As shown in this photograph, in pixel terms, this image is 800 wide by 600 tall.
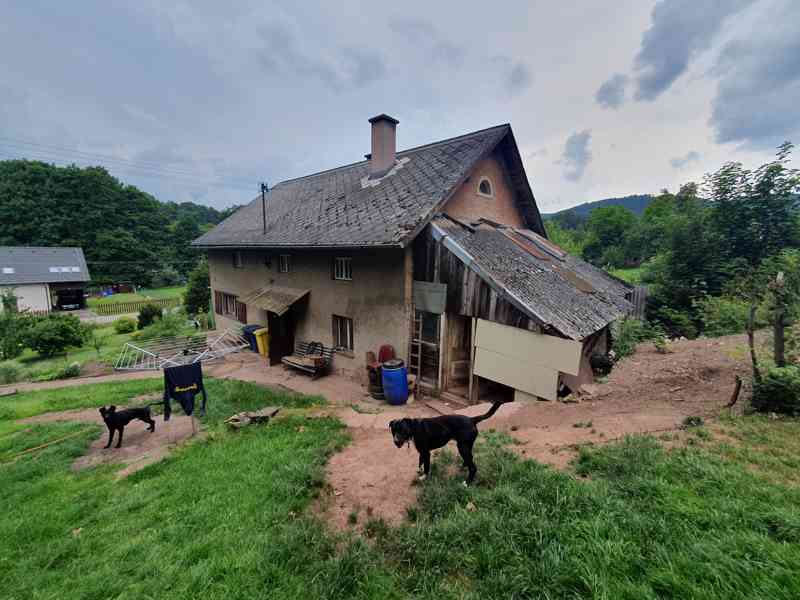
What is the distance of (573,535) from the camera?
9.32 feet

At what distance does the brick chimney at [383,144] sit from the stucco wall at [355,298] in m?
4.76

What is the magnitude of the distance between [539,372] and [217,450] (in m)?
6.65

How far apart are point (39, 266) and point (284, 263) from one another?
34.7 meters

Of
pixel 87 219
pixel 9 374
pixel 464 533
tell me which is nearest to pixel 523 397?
pixel 464 533

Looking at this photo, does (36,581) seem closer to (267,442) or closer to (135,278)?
(267,442)

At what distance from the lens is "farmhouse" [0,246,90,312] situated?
95.4ft

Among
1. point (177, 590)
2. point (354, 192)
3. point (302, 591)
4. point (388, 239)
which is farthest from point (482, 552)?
point (354, 192)

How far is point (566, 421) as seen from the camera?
601 cm

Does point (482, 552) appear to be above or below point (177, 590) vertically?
above

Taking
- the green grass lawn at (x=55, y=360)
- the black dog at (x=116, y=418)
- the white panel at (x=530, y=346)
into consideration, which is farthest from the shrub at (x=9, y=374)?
the white panel at (x=530, y=346)

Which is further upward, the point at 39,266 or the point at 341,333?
the point at 39,266

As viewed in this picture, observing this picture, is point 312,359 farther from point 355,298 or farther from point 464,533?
point 464,533

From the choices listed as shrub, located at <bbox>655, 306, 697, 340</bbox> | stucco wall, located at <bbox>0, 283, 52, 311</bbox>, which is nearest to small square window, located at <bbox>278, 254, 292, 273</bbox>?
shrub, located at <bbox>655, 306, 697, 340</bbox>

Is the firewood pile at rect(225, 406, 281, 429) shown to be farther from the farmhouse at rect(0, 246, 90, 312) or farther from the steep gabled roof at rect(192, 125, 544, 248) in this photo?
the farmhouse at rect(0, 246, 90, 312)
